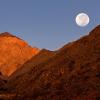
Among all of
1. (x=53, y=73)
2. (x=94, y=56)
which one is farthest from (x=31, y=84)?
(x=94, y=56)

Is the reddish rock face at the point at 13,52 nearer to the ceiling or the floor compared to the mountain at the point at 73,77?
nearer to the ceiling

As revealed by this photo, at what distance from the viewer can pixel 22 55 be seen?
4680 inches

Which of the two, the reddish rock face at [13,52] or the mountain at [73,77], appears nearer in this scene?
the mountain at [73,77]

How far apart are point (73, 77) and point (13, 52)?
3125 inches

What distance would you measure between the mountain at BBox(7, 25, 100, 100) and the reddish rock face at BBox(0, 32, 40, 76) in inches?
2092

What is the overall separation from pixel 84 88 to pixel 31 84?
14.3 meters

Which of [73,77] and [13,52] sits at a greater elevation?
[13,52]

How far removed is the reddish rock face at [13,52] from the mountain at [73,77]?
53.1m

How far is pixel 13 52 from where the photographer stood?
118500 millimetres

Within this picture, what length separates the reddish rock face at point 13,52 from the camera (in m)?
108

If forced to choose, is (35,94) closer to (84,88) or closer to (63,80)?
(63,80)

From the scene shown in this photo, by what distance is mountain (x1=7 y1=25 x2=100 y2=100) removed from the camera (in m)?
35.7

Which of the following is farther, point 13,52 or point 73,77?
point 13,52

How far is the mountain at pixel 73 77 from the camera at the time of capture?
35.7 meters
